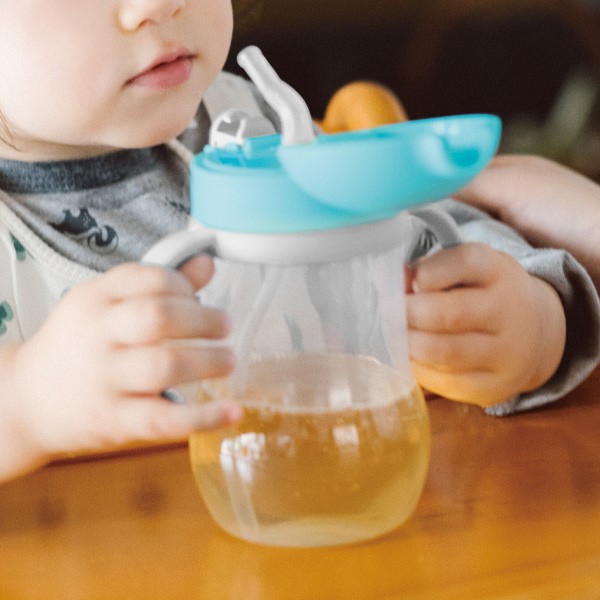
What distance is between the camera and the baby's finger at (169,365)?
1.18 feet

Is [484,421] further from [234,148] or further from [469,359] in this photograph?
[234,148]

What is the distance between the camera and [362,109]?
888 millimetres

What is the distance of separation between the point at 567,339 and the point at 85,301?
296 mm

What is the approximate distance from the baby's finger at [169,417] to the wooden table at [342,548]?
0.06 meters

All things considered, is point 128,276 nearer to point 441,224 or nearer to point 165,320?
point 165,320

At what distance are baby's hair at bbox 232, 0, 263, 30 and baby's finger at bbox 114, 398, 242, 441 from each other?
1.50ft

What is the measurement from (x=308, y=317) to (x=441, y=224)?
0.08m

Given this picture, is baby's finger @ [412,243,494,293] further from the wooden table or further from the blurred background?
the blurred background

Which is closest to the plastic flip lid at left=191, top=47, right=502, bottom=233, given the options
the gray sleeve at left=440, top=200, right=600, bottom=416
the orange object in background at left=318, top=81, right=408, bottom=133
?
the gray sleeve at left=440, top=200, right=600, bottom=416

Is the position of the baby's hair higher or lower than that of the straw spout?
lower

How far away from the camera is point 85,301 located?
1.27 feet

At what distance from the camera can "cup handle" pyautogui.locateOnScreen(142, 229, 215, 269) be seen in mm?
354

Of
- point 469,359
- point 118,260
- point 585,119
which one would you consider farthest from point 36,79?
point 585,119

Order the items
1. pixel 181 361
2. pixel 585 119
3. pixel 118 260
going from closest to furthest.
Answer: pixel 181 361 < pixel 118 260 < pixel 585 119
